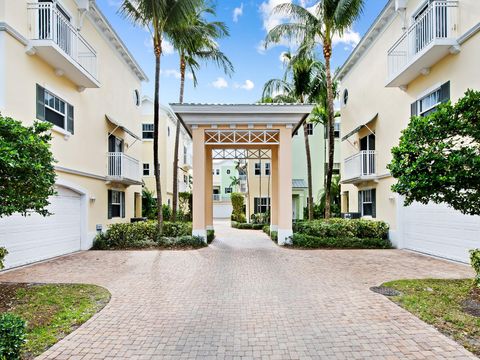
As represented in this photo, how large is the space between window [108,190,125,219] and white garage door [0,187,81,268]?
2.81 metres

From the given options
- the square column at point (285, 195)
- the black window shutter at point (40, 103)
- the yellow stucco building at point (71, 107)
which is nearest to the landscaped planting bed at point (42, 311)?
the yellow stucco building at point (71, 107)

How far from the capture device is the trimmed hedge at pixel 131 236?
13039mm

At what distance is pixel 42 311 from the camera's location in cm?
554

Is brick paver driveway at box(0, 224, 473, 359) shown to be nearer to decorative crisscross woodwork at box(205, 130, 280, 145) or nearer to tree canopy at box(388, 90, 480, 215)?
tree canopy at box(388, 90, 480, 215)

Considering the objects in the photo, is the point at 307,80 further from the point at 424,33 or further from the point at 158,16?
the point at 158,16

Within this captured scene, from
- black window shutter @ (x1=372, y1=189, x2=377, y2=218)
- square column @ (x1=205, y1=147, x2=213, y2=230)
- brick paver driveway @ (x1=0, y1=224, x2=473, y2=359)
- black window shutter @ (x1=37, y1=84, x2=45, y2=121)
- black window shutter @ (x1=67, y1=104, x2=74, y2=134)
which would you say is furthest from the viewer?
square column @ (x1=205, y1=147, x2=213, y2=230)

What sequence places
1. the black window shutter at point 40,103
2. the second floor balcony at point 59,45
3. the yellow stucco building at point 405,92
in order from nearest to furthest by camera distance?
1. the second floor balcony at point 59,45
2. the yellow stucco building at point 405,92
3. the black window shutter at point 40,103

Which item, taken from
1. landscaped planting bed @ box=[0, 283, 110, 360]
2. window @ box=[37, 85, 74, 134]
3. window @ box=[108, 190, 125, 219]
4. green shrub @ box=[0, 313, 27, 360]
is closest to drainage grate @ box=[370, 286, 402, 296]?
landscaped planting bed @ box=[0, 283, 110, 360]

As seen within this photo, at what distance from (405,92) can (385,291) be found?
938cm

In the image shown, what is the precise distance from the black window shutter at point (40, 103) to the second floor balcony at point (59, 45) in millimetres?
1015

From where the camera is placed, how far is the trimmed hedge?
13039 mm

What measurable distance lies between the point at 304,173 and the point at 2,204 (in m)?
24.1

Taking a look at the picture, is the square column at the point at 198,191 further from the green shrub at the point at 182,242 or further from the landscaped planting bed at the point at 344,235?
the landscaped planting bed at the point at 344,235

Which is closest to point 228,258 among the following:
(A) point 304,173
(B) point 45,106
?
(B) point 45,106
